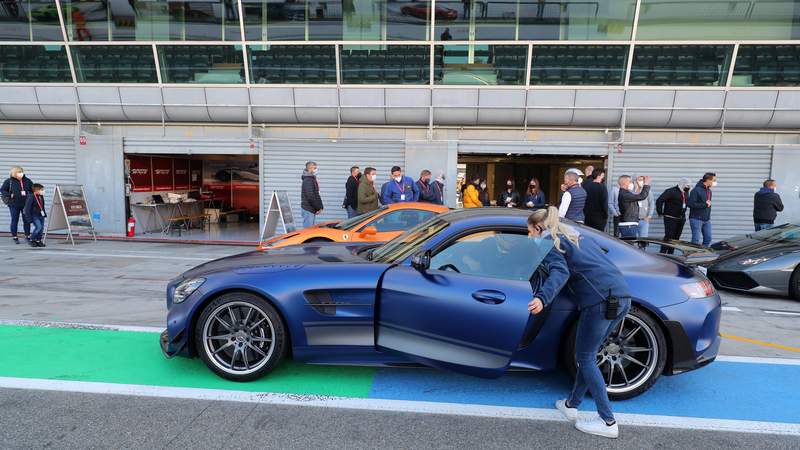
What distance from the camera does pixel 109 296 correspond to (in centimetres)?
671

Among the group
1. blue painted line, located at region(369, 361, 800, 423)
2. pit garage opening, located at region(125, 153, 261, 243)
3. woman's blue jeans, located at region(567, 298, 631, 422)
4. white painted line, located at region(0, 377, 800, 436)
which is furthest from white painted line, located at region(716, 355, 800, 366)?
pit garage opening, located at region(125, 153, 261, 243)

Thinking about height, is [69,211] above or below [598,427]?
above

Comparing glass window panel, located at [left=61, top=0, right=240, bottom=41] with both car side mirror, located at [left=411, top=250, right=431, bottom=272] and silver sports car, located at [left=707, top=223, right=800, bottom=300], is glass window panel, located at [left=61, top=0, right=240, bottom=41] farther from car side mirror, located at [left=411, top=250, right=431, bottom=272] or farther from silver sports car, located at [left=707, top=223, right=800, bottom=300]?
silver sports car, located at [left=707, top=223, right=800, bottom=300]

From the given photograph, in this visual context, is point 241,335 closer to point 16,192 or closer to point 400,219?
point 400,219

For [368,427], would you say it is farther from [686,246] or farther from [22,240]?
[22,240]

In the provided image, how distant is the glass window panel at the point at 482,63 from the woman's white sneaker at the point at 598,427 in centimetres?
1017

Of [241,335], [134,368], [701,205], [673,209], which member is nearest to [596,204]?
[673,209]

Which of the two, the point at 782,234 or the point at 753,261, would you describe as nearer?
the point at 753,261

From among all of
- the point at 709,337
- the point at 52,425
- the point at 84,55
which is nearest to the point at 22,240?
the point at 84,55

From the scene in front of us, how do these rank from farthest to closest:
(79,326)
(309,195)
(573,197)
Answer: (309,195) < (573,197) < (79,326)

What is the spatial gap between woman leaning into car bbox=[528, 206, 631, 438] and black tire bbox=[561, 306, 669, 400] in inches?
15.7

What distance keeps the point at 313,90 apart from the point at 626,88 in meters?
7.62

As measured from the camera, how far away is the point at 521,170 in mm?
19406

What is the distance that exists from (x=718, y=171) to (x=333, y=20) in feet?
33.5
